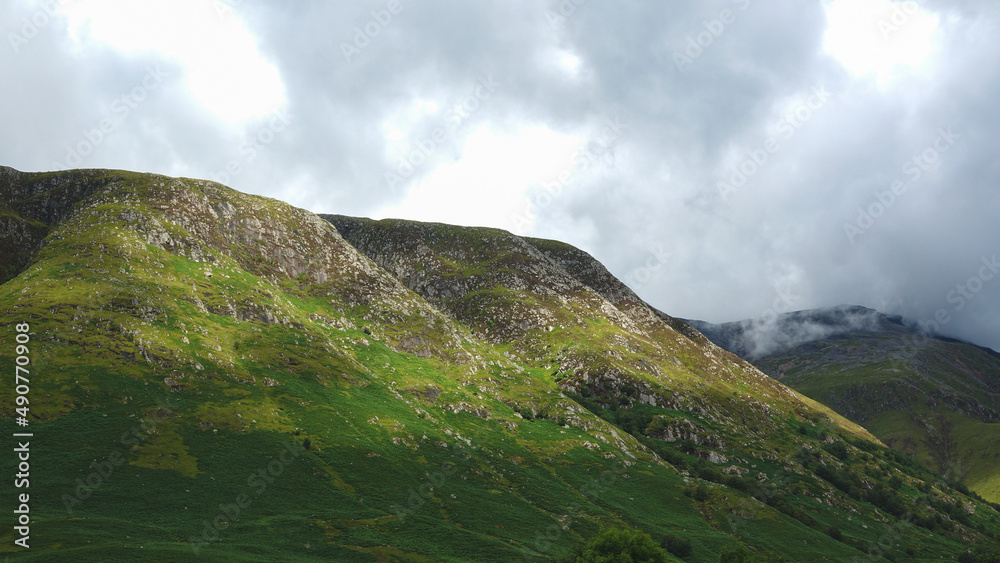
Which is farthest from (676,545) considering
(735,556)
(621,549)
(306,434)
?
(306,434)

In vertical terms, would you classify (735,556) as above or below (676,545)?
above

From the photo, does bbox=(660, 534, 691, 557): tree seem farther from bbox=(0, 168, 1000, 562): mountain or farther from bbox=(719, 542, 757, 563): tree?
bbox=(719, 542, 757, 563): tree

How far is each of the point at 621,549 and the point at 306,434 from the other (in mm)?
69792

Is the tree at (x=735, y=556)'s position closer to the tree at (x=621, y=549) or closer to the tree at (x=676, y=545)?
the tree at (x=676, y=545)

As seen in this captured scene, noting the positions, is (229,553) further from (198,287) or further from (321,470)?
(198,287)

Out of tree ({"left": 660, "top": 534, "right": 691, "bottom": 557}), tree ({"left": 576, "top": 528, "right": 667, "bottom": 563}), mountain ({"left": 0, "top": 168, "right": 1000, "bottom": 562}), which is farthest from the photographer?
tree ({"left": 660, "top": 534, "right": 691, "bottom": 557})

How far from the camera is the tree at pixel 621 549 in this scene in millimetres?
71938

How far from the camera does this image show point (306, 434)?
108000mm

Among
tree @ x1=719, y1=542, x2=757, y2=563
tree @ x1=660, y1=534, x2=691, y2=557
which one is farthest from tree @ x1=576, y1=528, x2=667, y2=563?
tree @ x1=660, y1=534, x2=691, y2=557

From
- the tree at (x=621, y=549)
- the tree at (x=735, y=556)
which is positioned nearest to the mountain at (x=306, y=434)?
the tree at (x=735, y=556)

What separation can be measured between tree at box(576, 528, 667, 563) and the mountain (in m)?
12.5

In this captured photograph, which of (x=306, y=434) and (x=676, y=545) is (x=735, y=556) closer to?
(x=676, y=545)

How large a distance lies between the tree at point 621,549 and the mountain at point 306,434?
12.5 meters

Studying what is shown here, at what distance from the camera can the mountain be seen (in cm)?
7700
